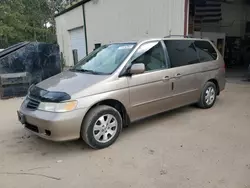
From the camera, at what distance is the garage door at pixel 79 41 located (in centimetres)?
1539

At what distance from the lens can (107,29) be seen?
1268cm

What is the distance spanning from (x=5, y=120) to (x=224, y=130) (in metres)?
4.46

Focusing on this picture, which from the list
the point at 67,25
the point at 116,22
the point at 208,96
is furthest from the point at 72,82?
the point at 67,25

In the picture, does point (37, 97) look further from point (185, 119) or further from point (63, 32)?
point (63, 32)

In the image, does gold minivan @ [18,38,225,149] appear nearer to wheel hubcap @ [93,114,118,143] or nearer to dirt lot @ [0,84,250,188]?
wheel hubcap @ [93,114,118,143]

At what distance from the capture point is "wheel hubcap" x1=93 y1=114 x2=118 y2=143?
3.59 metres

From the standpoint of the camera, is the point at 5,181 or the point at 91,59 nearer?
the point at 5,181

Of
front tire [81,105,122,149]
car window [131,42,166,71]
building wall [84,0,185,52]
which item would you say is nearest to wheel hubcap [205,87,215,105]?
car window [131,42,166,71]

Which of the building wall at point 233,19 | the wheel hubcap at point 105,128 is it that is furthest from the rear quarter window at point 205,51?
the building wall at point 233,19

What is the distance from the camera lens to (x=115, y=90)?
373cm

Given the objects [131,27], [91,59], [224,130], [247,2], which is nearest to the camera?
[224,130]

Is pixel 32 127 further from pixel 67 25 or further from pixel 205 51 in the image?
pixel 67 25

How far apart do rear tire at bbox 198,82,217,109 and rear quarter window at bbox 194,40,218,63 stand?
22.7 inches

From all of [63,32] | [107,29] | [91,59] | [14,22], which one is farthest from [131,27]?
[14,22]
